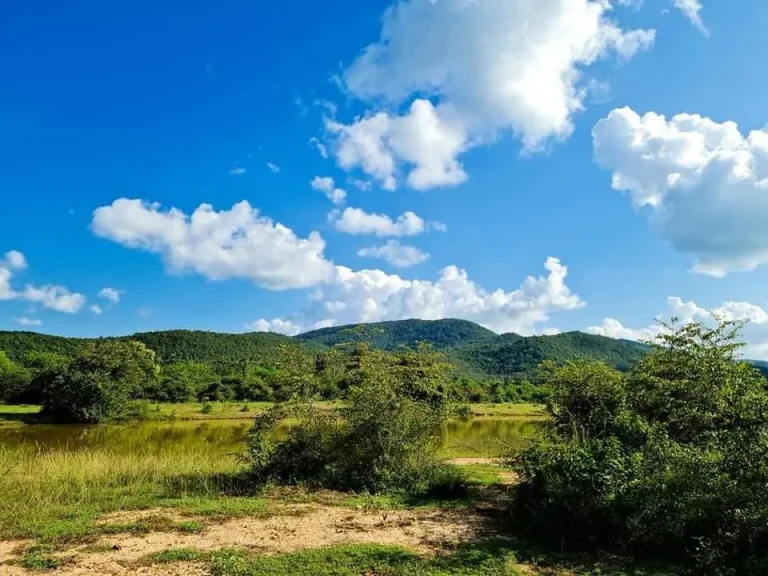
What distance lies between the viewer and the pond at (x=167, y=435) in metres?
24.4

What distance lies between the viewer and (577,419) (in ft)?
40.2

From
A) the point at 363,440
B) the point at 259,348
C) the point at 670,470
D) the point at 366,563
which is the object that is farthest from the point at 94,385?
the point at 259,348

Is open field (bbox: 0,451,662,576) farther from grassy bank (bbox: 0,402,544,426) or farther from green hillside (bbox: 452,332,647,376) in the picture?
green hillside (bbox: 452,332,647,376)

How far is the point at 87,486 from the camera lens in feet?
41.1

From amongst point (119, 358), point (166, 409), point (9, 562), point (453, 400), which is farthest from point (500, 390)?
point (9, 562)

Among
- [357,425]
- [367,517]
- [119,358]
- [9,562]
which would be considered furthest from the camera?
[119,358]

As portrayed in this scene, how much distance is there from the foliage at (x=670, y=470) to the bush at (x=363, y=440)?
325cm

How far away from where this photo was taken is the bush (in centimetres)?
1268

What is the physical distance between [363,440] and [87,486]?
6.55 metres

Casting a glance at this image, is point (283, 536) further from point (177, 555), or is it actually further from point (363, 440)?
point (363, 440)

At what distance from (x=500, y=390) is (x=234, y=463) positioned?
52785 millimetres

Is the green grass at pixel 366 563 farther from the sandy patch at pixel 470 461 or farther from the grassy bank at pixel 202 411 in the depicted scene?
the grassy bank at pixel 202 411

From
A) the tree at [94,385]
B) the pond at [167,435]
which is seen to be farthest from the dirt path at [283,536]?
the tree at [94,385]

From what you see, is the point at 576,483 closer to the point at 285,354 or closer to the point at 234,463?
the point at 285,354
